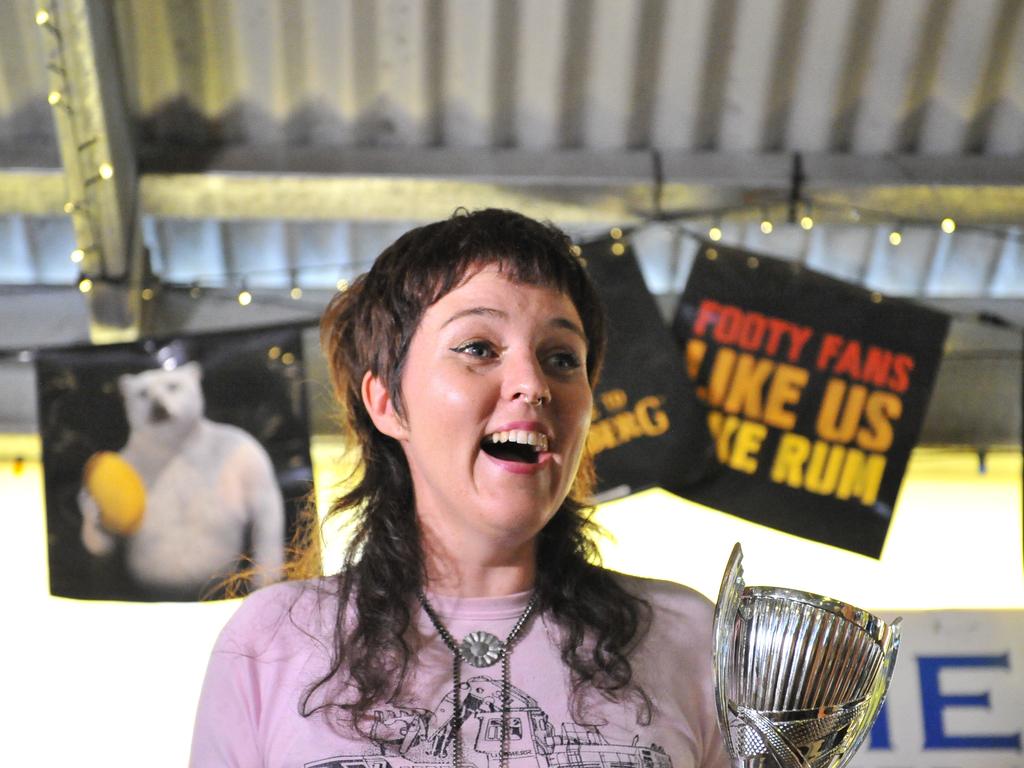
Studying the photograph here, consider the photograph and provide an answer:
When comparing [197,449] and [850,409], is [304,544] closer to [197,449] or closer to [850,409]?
[197,449]

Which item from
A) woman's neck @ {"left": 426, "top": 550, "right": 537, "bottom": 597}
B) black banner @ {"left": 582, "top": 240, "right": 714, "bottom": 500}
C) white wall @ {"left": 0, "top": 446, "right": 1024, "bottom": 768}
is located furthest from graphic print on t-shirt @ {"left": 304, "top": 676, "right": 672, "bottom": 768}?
white wall @ {"left": 0, "top": 446, "right": 1024, "bottom": 768}

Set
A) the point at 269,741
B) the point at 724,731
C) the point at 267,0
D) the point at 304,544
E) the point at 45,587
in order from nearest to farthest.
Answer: the point at 724,731, the point at 269,741, the point at 304,544, the point at 267,0, the point at 45,587

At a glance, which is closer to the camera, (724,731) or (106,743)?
(724,731)

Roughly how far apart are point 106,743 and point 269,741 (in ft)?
7.26

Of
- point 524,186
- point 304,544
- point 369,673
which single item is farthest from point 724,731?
point 524,186

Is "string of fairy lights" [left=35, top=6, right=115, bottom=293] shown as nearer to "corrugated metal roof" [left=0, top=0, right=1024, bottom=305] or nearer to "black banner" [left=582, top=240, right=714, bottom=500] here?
"corrugated metal roof" [left=0, top=0, right=1024, bottom=305]

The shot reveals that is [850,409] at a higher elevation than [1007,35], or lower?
lower

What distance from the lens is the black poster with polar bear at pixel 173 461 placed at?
3199 mm

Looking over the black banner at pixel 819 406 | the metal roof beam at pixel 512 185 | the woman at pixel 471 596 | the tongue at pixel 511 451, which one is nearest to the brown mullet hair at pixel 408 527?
the woman at pixel 471 596

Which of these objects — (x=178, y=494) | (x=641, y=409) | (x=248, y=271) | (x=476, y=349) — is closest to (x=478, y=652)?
(x=476, y=349)

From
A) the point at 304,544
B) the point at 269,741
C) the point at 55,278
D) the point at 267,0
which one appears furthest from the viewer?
the point at 55,278

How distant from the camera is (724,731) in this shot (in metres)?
1.11

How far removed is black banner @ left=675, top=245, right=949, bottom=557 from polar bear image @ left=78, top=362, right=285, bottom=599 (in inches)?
41.6

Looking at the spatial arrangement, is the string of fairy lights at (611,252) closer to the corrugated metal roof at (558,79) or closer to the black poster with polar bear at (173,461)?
the corrugated metal roof at (558,79)
